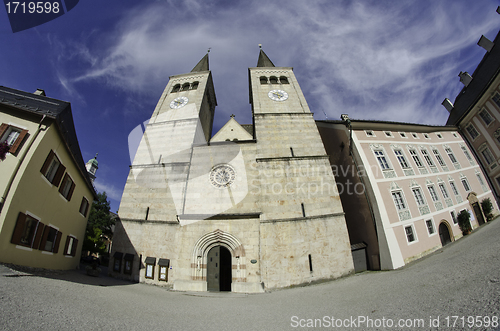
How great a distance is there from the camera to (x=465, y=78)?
25.1 metres

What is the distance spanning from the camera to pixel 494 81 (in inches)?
743

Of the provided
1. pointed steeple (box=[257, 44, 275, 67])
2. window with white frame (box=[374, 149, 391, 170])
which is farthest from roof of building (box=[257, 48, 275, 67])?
window with white frame (box=[374, 149, 391, 170])

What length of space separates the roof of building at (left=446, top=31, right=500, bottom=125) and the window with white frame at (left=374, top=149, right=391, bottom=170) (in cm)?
1400

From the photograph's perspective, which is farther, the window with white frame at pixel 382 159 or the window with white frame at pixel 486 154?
the window with white frame at pixel 486 154

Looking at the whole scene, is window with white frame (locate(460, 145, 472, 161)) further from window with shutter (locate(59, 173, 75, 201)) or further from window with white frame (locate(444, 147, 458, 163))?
window with shutter (locate(59, 173, 75, 201))

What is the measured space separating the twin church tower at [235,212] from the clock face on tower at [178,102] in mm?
4157

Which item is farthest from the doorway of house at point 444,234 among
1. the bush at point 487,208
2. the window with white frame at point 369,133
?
the window with white frame at point 369,133

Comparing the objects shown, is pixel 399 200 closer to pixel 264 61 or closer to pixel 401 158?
pixel 401 158

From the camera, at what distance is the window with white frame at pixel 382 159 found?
16.6 meters

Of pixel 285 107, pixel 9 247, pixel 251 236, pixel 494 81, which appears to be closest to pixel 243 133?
pixel 285 107

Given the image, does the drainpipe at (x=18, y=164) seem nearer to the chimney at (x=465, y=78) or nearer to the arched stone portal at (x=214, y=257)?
the arched stone portal at (x=214, y=257)

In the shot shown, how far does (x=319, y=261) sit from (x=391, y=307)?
7.75m

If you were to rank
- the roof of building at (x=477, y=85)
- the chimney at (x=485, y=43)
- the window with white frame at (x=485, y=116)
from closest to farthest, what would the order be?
the window with white frame at (x=485, y=116), the roof of building at (x=477, y=85), the chimney at (x=485, y=43)

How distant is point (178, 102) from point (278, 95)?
38.7ft
